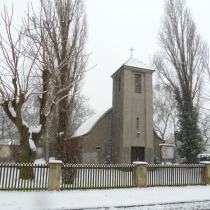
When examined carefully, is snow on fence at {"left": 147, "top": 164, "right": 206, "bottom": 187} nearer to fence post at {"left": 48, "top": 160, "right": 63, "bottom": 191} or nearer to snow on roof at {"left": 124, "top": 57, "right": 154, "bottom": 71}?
fence post at {"left": 48, "top": 160, "right": 63, "bottom": 191}

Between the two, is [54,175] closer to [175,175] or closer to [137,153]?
[175,175]

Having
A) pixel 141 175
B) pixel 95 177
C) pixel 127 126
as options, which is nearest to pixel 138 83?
pixel 127 126

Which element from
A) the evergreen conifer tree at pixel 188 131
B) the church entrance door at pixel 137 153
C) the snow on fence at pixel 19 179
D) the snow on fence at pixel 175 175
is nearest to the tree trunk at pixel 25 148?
the snow on fence at pixel 19 179

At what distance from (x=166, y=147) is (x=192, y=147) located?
4.12m

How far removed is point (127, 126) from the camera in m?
22.5

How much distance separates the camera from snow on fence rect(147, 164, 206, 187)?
1338cm

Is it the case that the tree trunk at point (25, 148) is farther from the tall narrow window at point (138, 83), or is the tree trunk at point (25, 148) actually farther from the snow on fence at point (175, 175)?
the tall narrow window at point (138, 83)

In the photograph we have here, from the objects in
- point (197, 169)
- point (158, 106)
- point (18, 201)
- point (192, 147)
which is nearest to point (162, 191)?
point (197, 169)

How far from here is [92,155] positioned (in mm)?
24234

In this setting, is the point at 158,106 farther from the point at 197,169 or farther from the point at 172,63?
the point at 197,169

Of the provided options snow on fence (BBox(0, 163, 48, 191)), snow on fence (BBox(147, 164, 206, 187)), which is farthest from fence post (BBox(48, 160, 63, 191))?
snow on fence (BBox(147, 164, 206, 187))

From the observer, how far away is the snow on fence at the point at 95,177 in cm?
1210

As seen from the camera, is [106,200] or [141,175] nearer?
[106,200]

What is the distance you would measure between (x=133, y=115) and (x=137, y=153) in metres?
3.90
